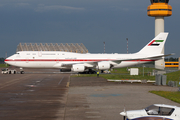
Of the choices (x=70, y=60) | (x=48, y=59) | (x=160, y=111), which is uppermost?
(x=48, y=59)

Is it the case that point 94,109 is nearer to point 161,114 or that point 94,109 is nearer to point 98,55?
point 161,114

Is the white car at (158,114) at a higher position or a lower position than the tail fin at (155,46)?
lower

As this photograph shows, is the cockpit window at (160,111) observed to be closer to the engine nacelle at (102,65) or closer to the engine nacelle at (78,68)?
the engine nacelle at (78,68)

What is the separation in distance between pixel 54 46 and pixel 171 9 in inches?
1969

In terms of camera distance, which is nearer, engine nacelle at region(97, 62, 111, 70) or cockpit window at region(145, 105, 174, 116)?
cockpit window at region(145, 105, 174, 116)

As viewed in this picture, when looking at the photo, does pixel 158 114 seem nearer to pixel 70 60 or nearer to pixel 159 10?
pixel 70 60

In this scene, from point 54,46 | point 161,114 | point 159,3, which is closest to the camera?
point 161,114

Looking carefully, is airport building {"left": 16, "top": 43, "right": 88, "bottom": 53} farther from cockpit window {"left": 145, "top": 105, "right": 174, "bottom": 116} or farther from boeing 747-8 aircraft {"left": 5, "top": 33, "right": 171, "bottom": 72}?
cockpit window {"left": 145, "top": 105, "right": 174, "bottom": 116}

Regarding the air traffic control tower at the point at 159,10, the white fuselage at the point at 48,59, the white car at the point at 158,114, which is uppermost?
the air traffic control tower at the point at 159,10

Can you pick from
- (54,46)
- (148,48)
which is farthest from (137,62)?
(54,46)

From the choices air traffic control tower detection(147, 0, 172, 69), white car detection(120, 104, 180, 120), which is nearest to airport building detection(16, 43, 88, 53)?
air traffic control tower detection(147, 0, 172, 69)

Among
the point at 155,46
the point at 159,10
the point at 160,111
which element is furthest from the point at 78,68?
the point at 159,10

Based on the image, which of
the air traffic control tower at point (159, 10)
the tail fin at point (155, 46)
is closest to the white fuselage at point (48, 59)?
the tail fin at point (155, 46)

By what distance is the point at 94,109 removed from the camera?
14.9 m
